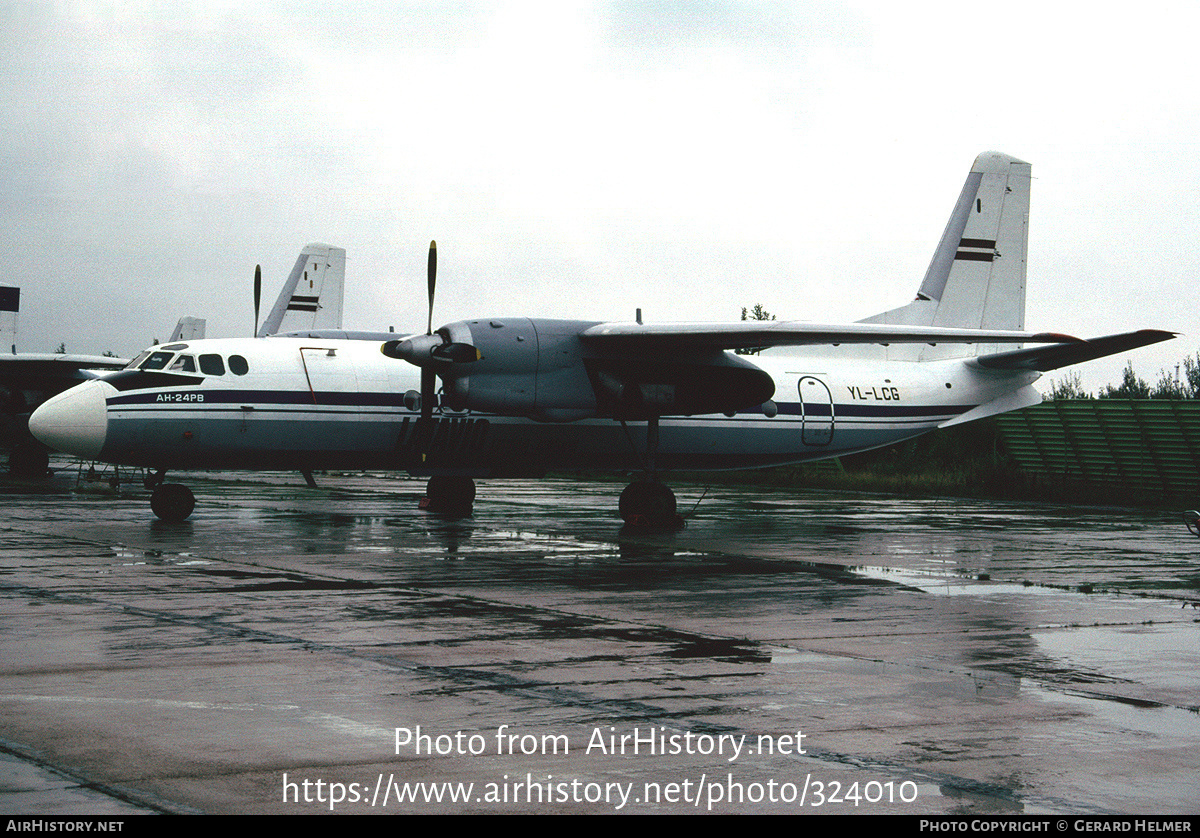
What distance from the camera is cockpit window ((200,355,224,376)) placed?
2133 cm

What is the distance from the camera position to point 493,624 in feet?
35.5

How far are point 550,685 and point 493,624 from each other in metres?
2.67

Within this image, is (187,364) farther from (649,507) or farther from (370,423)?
(649,507)

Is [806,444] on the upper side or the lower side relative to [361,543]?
upper

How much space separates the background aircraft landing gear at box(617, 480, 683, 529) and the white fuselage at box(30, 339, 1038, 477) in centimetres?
174

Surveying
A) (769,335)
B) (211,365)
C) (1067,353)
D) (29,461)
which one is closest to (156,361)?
→ (211,365)

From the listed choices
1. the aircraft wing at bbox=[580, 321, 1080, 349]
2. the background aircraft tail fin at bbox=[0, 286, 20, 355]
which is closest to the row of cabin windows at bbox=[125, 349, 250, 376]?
the aircraft wing at bbox=[580, 321, 1080, 349]

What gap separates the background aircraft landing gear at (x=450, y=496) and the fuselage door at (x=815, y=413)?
676 centimetres

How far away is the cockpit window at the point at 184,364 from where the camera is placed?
69.7 ft

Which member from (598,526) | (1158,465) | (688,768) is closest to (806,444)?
(598,526)

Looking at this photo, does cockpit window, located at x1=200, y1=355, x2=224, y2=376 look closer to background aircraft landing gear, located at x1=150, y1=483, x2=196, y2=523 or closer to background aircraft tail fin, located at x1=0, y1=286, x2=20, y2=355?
background aircraft landing gear, located at x1=150, y1=483, x2=196, y2=523

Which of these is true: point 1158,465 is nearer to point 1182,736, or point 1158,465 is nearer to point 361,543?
point 361,543

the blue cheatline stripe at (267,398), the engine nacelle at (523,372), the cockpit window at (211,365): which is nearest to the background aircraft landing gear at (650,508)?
the engine nacelle at (523,372)

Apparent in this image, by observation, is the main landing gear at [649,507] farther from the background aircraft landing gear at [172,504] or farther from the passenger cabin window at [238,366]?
the background aircraft landing gear at [172,504]
